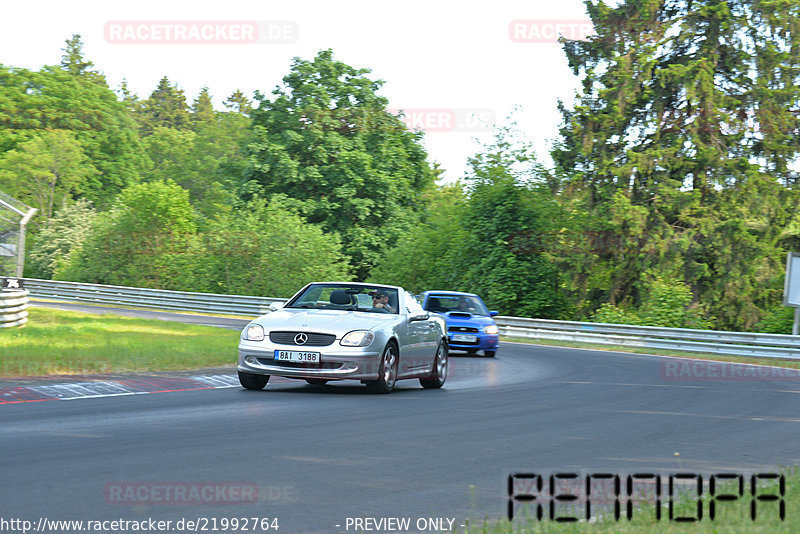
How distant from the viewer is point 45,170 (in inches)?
2950

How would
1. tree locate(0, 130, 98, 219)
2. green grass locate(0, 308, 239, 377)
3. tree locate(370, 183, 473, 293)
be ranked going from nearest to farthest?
green grass locate(0, 308, 239, 377) < tree locate(370, 183, 473, 293) < tree locate(0, 130, 98, 219)

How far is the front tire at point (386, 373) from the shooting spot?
1486 centimetres

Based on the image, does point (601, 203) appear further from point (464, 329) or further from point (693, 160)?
point (464, 329)

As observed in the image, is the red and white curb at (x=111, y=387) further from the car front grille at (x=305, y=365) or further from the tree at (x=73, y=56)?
the tree at (x=73, y=56)

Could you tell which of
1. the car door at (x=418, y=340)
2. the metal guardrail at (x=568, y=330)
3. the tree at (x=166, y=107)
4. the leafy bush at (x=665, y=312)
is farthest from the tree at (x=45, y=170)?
the tree at (x=166, y=107)

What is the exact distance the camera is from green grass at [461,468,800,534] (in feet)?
19.6

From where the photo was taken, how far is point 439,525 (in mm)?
6207

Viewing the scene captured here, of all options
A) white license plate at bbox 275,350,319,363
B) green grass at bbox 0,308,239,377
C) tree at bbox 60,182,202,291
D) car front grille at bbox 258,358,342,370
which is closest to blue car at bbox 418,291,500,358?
Answer: green grass at bbox 0,308,239,377

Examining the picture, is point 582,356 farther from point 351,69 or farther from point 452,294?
point 351,69

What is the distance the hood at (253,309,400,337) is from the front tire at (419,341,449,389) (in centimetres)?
151

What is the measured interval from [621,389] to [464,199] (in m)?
31.4

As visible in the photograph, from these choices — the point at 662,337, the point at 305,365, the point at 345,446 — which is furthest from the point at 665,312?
the point at 345,446

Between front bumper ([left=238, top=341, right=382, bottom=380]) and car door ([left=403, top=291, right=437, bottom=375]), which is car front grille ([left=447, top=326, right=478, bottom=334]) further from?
front bumper ([left=238, top=341, right=382, bottom=380])

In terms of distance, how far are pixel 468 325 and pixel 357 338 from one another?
40.5 ft
